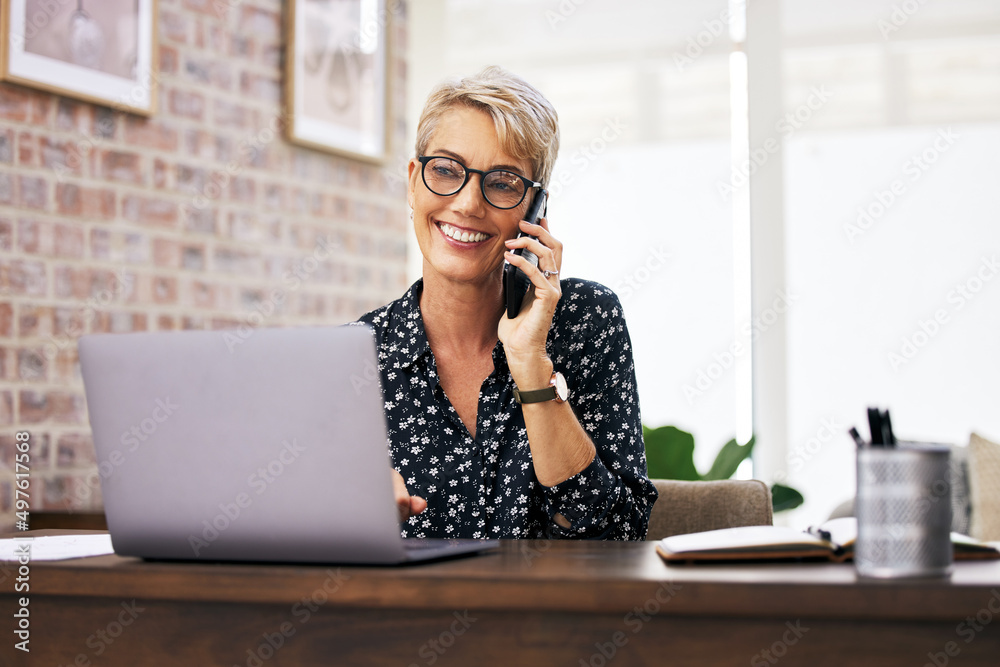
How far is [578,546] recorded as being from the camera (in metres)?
1.13

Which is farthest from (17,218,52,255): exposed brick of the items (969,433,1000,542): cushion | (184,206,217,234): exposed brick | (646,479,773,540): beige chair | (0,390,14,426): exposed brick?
(969,433,1000,542): cushion

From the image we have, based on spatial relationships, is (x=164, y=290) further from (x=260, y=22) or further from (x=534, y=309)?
(x=534, y=309)

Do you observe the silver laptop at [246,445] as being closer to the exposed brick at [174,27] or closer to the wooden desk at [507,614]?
the wooden desk at [507,614]

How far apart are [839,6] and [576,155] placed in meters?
1.16

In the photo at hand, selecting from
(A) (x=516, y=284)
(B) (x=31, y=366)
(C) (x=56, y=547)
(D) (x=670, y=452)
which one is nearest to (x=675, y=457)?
(D) (x=670, y=452)

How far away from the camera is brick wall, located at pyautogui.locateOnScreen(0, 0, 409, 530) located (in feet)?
7.43

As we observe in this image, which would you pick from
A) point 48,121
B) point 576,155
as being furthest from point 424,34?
point 48,121

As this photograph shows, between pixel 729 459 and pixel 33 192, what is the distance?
6.46 ft

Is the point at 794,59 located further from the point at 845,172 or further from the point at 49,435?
the point at 49,435

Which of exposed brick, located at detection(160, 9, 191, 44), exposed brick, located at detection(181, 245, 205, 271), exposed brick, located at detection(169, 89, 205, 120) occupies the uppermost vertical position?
exposed brick, located at detection(160, 9, 191, 44)

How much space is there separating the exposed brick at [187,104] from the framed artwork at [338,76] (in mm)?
380

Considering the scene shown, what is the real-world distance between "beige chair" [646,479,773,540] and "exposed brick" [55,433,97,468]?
145 cm

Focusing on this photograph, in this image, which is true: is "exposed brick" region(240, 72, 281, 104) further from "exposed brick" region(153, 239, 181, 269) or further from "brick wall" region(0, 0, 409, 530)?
"exposed brick" region(153, 239, 181, 269)

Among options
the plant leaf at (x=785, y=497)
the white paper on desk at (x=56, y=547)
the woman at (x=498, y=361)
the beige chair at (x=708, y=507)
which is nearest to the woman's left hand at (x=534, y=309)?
the woman at (x=498, y=361)
